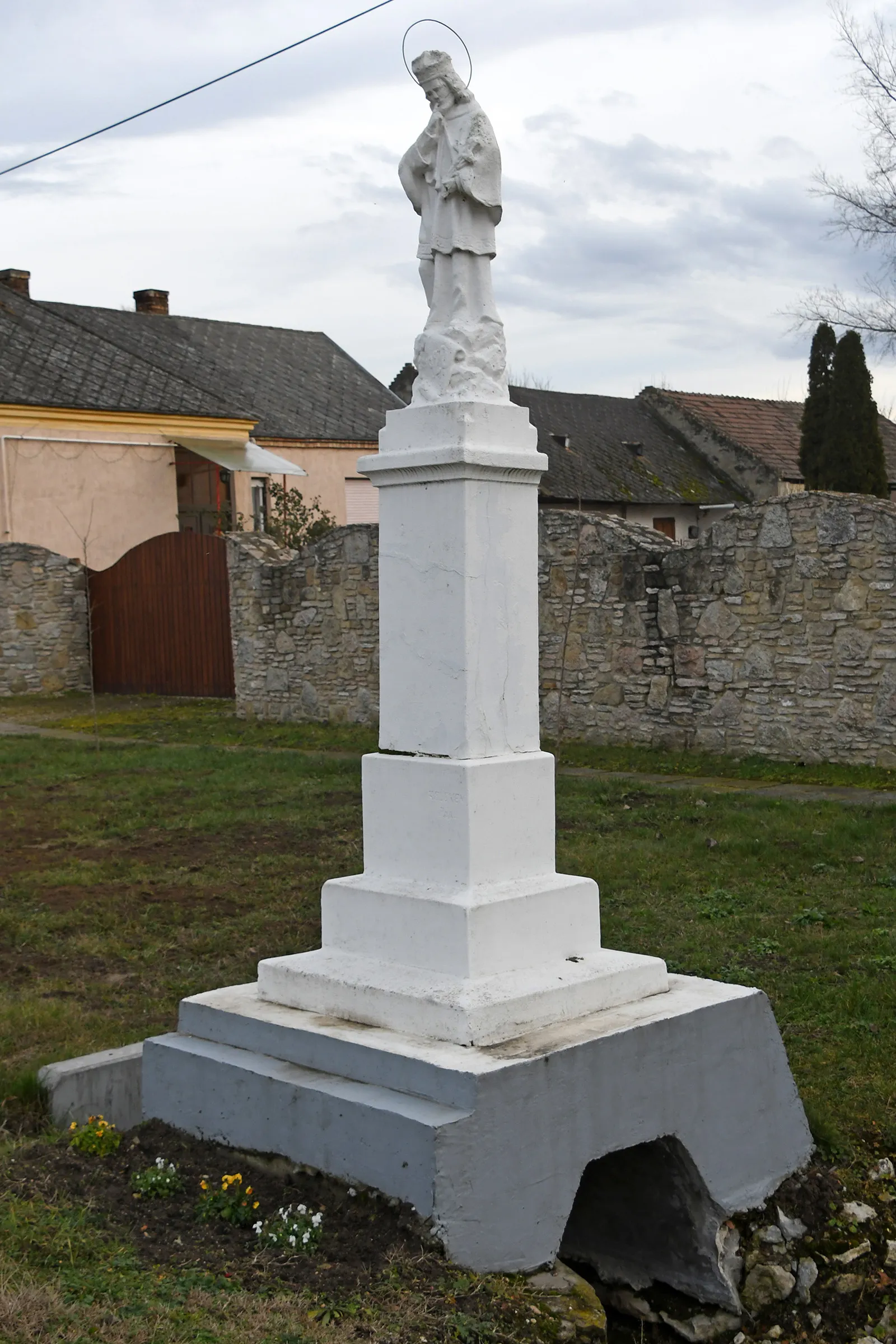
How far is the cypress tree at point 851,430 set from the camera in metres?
26.5

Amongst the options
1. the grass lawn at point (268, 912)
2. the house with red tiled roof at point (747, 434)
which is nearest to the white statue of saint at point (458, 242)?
the grass lawn at point (268, 912)

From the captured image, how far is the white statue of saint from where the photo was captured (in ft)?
14.3

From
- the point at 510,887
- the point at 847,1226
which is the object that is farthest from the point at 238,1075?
the point at 847,1226

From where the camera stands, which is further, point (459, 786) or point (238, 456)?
point (238, 456)

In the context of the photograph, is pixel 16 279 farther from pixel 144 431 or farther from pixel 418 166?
pixel 418 166

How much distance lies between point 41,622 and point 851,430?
1524 cm

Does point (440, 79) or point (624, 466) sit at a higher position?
point (624, 466)

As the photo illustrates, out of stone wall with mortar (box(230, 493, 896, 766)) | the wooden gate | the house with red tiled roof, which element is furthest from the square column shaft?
the house with red tiled roof

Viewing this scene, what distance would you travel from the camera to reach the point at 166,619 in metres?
19.5

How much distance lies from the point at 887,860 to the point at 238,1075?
5.09m

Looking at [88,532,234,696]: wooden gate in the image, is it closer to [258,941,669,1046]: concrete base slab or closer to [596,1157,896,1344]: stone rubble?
[258,941,669,1046]: concrete base slab

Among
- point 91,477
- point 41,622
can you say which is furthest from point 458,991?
point 91,477

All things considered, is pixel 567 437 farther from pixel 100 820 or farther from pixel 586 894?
pixel 586 894

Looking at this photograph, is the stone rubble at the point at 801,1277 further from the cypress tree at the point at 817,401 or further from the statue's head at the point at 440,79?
the cypress tree at the point at 817,401
